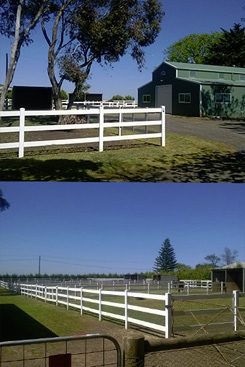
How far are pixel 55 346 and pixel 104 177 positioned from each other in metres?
2.03

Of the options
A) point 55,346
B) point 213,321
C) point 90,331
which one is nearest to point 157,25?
point 55,346

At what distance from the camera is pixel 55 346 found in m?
4.96

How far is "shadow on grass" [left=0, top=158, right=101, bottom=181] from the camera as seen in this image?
3.62m

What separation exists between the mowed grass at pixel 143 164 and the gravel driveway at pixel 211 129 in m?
0.06

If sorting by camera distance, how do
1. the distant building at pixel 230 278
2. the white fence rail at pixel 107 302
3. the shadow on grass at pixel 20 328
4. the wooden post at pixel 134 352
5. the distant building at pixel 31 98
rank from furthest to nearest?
the distant building at pixel 230 278
the white fence rail at pixel 107 302
the shadow on grass at pixel 20 328
the distant building at pixel 31 98
the wooden post at pixel 134 352

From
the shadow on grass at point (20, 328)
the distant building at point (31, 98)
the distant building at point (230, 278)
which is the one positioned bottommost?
the distant building at point (230, 278)

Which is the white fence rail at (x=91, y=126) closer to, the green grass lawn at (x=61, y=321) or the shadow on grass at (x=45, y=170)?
the shadow on grass at (x=45, y=170)

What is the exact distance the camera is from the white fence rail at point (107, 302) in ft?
24.8

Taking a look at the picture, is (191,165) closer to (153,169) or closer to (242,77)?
(153,169)

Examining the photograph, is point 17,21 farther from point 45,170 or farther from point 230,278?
point 230,278

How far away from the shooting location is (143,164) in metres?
3.95

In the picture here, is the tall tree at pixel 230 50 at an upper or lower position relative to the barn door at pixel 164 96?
upper

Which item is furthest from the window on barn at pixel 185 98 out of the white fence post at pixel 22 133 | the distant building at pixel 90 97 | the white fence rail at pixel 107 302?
the white fence rail at pixel 107 302

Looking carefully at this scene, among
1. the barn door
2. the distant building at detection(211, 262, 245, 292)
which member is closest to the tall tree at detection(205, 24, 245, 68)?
the barn door
